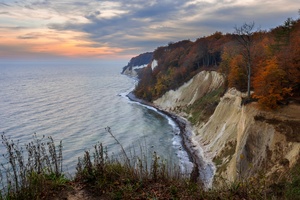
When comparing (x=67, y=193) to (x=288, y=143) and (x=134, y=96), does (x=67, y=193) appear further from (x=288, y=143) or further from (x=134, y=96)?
(x=134, y=96)

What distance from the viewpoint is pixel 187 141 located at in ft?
139

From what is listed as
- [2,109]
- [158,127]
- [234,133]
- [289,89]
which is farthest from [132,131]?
[2,109]

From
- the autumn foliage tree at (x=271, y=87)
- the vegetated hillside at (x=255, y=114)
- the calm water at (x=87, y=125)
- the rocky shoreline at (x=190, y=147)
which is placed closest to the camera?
the vegetated hillside at (x=255, y=114)

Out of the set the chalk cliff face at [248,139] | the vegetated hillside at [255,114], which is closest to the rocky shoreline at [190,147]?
the vegetated hillside at [255,114]

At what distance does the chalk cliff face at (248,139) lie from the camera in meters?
20.0

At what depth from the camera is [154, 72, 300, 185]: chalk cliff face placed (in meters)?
20.0

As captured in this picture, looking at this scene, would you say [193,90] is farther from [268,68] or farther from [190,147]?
[268,68]

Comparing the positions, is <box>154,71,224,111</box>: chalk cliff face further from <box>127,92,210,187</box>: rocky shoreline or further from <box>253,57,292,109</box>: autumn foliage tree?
<box>253,57,292,109</box>: autumn foliage tree

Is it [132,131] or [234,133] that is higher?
[234,133]

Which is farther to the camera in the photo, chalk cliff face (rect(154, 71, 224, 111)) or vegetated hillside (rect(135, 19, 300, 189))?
chalk cliff face (rect(154, 71, 224, 111))

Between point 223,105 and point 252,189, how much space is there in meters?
34.3

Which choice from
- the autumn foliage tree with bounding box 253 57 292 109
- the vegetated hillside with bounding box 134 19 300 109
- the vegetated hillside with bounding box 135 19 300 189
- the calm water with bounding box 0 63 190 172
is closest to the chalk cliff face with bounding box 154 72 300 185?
the vegetated hillside with bounding box 135 19 300 189

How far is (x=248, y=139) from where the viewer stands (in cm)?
2397

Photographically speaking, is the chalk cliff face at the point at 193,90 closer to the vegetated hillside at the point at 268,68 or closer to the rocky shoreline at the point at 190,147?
the vegetated hillside at the point at 268,68
